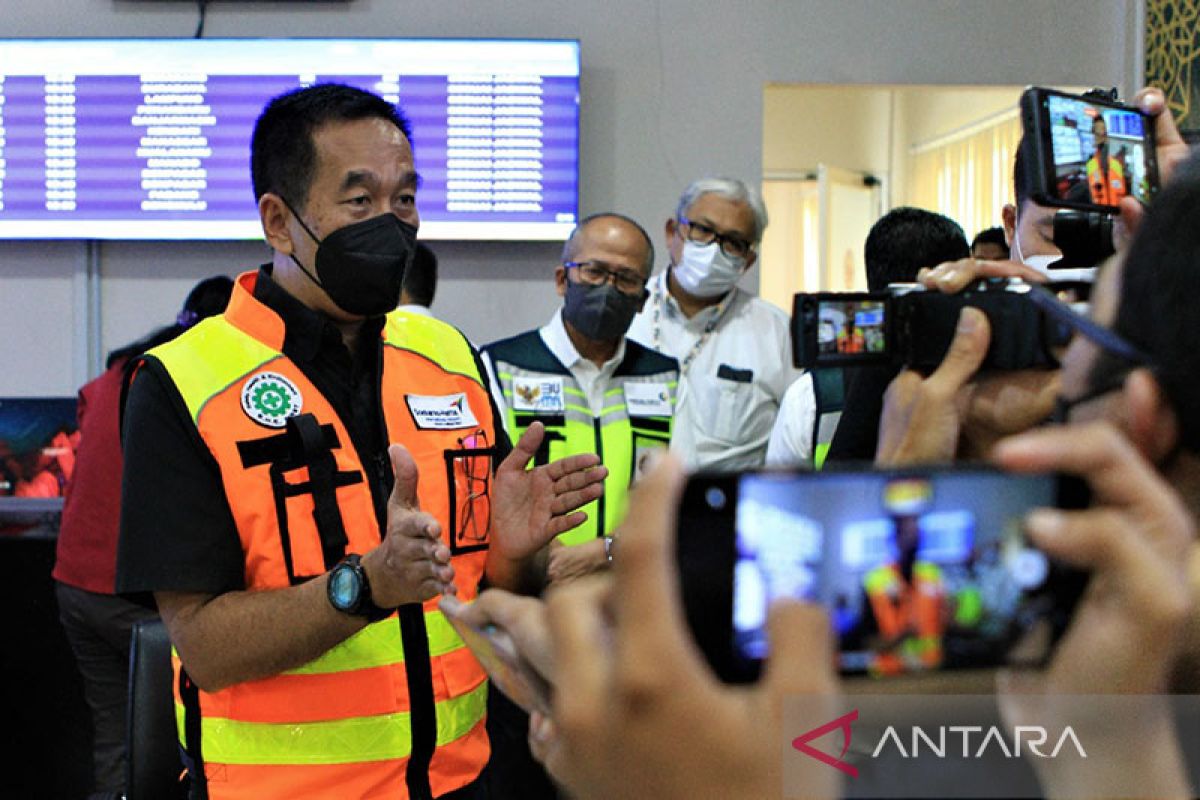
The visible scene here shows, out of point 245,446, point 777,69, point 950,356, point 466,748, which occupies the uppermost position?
point 777,69

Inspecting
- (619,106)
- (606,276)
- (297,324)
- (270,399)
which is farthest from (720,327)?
(270,399)

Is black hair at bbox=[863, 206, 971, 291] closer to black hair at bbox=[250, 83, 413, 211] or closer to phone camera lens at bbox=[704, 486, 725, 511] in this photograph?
black hair at bbox=[250, 83, 413, 211]

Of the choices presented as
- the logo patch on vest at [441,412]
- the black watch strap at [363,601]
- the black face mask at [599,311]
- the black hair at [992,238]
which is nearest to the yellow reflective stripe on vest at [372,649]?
the black watch strap at [363,601]

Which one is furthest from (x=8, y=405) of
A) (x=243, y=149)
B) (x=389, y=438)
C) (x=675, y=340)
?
(x=389, y=438)

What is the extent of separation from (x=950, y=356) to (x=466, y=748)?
1.06m

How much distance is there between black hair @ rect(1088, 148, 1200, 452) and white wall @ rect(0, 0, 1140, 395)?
408 centimetres

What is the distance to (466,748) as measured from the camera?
178 centimetres

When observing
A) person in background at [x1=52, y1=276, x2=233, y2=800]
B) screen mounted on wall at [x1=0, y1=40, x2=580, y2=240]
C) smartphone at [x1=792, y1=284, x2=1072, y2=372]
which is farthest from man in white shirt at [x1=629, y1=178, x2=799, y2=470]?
smartphone at [x1=792, y1=284, x2=1072, y2=372]

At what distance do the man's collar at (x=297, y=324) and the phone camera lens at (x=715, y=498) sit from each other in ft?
4.03

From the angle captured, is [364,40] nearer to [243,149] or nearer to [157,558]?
[243,149]

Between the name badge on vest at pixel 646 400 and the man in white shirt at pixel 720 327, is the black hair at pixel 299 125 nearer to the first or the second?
the name badge on vest at pixel 646 400

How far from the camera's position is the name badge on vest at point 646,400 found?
3070 mm

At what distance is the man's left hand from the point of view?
1720 millimetres

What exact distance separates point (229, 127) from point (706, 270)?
203 centimetres
